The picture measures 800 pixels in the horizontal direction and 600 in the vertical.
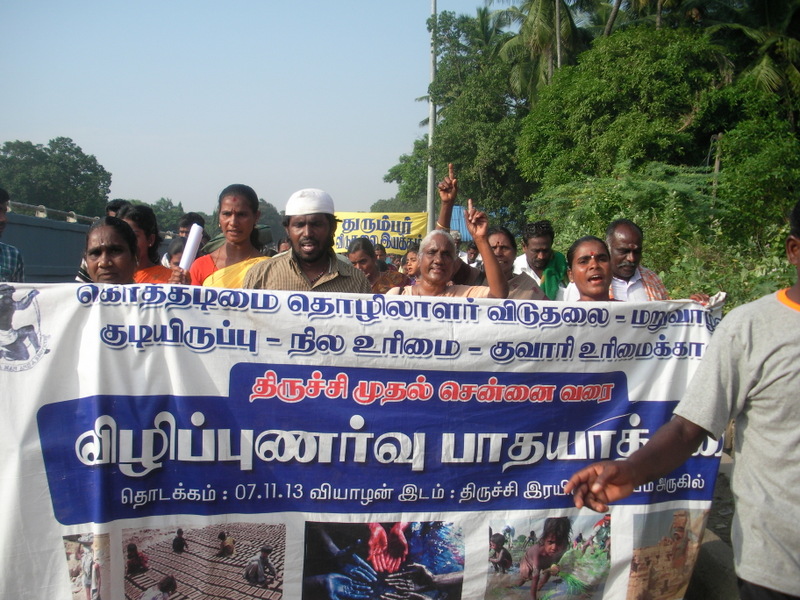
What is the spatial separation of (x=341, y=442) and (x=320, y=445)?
0.09 metres

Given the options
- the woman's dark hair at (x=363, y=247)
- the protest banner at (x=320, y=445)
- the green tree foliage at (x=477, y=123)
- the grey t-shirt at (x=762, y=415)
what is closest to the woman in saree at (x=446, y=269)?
the protest banner at (x=320, y=445)

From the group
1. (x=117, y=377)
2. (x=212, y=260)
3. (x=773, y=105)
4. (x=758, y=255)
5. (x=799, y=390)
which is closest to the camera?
(x=799, y=390)

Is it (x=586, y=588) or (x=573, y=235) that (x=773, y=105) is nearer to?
(x=573, y=235)

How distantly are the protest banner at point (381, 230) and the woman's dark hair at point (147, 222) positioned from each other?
10272 mm

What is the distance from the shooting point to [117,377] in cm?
270

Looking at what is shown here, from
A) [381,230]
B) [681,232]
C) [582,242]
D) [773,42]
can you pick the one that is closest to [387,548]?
[582,242]

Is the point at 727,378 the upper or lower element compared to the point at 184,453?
upper

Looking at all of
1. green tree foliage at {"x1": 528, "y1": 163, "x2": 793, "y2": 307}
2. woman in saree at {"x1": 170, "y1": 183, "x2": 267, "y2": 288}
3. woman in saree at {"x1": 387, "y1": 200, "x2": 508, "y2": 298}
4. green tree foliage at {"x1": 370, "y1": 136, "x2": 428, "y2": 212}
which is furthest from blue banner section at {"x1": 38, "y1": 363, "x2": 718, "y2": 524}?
green tree foliage at {"x1": 370, "y1": 136, "x2": 428, "y2": 212}

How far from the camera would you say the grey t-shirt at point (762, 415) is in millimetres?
1887

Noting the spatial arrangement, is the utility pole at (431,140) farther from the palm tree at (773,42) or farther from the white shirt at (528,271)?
the white shirt at (528,271)

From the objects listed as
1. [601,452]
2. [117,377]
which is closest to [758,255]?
[601,452]

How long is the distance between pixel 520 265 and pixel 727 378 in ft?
12.9

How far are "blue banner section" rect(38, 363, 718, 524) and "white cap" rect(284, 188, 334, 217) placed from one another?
1183 millimetres

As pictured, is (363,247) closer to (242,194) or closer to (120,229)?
(242,194)
